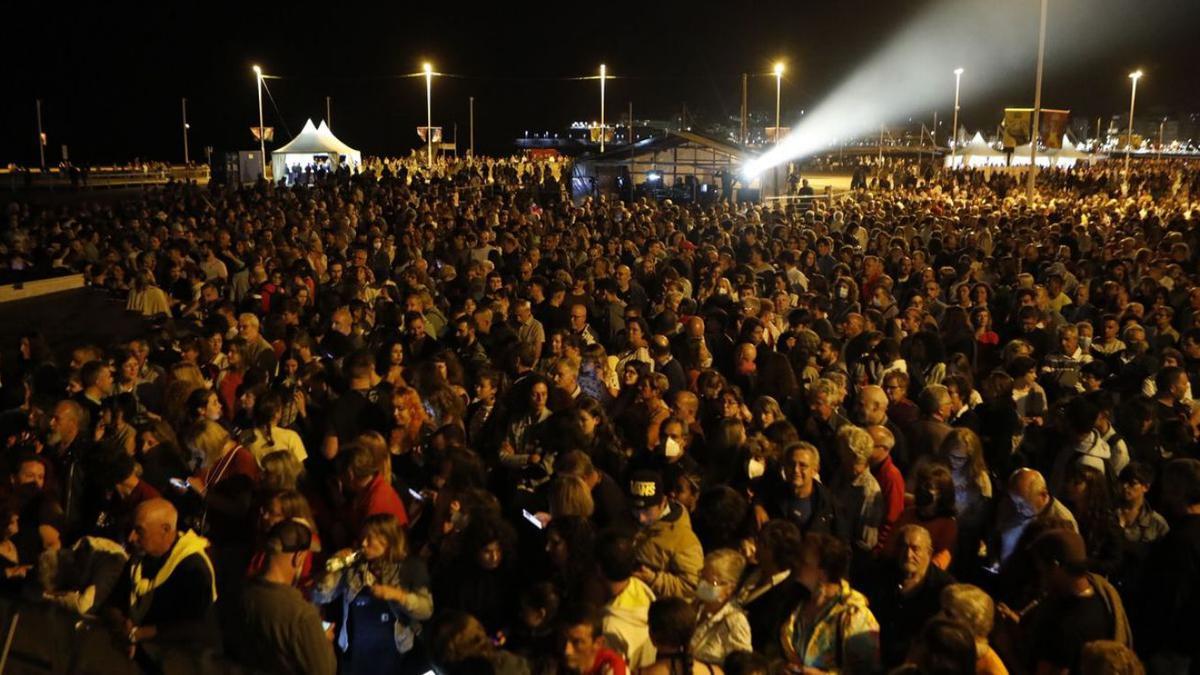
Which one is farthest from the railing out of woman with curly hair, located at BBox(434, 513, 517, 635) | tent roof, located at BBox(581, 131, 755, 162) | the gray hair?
the gray hair

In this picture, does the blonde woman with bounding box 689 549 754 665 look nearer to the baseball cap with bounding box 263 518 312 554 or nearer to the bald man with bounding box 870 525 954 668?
the bald man with bounding box 870 525 954 668

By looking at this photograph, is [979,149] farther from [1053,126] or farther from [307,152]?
[307,152]

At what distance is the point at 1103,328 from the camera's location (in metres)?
8.48

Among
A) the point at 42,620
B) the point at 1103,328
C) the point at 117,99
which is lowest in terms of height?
the point at 42,620

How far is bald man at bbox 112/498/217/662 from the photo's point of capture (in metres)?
4.24

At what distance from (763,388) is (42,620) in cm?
492

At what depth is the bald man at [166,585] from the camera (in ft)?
13.9

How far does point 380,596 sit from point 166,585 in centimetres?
87

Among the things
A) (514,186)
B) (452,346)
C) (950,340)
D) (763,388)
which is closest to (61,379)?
(452,346)

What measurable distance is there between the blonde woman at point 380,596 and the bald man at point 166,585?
0.46 metres

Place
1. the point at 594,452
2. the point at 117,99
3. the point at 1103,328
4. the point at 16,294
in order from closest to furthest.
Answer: the point at 594,452 → the point at 1103,328 → the point at 16,294 → the point at 117,99

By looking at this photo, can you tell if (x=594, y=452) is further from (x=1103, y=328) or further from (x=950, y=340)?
(x=1103, y=328)

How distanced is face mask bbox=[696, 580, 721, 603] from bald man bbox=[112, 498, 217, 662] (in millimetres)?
1964

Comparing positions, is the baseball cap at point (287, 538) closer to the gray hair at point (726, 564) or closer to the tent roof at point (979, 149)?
the gray hair at point (726, 564)
